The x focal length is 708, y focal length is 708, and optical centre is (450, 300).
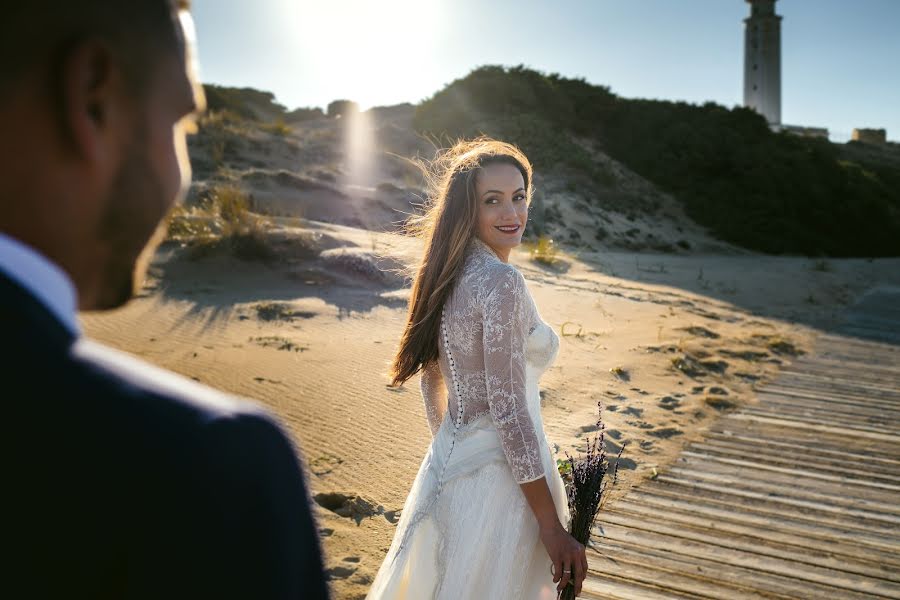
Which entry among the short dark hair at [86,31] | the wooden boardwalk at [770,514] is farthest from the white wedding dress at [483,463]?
the short dark hair at [86,31]

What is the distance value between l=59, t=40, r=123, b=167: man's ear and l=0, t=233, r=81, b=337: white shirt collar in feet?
0.31

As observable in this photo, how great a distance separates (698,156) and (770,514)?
2542 centimetres

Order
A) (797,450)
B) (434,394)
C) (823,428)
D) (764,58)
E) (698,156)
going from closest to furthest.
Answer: (434,394), (797,450), (823,428), (698,156), (764,58)

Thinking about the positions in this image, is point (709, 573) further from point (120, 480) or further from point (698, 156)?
point (698, 156)

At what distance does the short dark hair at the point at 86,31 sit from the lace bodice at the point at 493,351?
1442 millimetres

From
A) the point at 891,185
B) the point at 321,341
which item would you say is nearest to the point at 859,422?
the point at 321,341

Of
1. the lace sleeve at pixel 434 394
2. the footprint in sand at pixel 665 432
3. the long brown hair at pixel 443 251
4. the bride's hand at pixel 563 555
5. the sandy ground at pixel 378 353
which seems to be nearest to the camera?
the bride's hand at pixel 563 555

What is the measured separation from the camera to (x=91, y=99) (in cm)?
58

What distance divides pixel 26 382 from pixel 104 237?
0.15 m

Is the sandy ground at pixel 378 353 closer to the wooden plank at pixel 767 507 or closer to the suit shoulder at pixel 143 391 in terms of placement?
the wooden plank at pixel 767 507

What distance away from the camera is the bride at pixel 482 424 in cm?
200

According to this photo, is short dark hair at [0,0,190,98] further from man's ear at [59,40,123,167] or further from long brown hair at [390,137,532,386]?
long brown hair at [390,137,532,386]

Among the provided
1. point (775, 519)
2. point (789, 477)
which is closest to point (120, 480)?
point (775, 519)

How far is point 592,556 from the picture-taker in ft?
11.6
